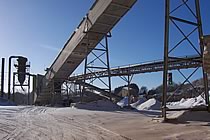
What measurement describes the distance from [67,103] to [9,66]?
45.5ft

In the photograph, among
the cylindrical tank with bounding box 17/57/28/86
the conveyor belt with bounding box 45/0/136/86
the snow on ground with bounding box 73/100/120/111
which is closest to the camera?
the conveyor belt with bounding box 45/0/136/86

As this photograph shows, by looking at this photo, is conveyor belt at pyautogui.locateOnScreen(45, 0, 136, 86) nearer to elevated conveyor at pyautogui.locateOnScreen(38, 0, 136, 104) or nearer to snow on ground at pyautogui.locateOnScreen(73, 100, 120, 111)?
elevated conveyor at pyautogui.locateOnScreen(38, 0, 136, 104)

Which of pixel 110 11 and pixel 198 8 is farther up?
pixel 110 11

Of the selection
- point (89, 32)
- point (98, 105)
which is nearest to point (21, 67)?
point (98, 105)

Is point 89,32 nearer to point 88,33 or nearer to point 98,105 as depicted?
point 88,33

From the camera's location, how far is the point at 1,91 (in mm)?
40625

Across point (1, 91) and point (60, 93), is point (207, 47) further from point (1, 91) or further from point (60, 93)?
point (1, 91)

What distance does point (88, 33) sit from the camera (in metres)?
18.8

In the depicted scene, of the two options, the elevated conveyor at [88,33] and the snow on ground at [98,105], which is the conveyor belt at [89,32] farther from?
the snow on ground at [98,105]

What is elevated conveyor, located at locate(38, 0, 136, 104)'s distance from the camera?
16006 mm

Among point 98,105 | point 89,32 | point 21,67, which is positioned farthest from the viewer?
point 21,67

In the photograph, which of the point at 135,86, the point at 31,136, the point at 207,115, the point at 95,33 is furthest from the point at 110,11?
the point at 135,86

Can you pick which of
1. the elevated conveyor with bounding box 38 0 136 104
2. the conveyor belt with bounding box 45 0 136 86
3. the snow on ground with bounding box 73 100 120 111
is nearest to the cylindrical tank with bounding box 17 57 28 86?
the elevated conveyor with bounding box 38 0 136 104

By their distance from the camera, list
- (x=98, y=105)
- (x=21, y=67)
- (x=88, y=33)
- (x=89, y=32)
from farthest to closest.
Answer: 1. (x=21, y=67)
2. (x=98, y=105)
3. (x=88, y=33)
4. (x=89, y=32)
